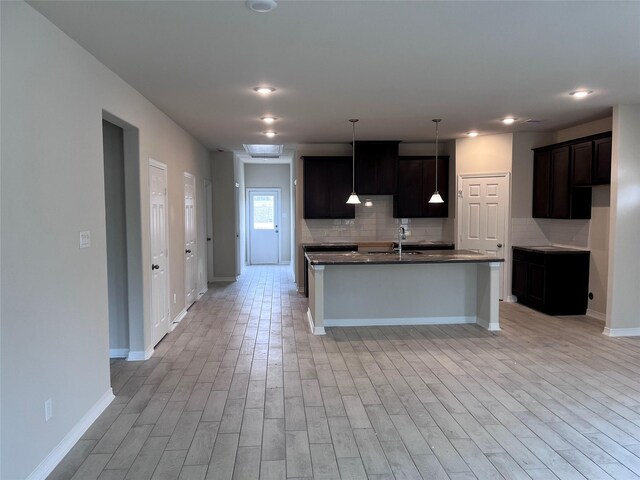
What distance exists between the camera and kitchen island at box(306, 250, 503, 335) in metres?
5.65

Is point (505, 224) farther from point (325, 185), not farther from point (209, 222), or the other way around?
point (209, 222)

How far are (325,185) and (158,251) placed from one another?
11.6 feet

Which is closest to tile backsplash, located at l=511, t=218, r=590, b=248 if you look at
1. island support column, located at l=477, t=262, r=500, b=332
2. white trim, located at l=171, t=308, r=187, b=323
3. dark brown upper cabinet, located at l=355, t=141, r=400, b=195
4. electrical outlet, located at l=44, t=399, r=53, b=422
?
island support column, located at l=477, t=262, r=500, b=332

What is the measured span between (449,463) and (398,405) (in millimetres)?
791

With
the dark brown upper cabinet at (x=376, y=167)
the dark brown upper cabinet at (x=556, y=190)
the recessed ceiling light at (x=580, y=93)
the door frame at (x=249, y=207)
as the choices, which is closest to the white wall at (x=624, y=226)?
the recessed ceiling light at (x=580, y=93)

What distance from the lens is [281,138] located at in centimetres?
721

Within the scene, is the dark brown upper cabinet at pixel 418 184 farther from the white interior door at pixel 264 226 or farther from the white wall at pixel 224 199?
the white interior door at pixel 264 226

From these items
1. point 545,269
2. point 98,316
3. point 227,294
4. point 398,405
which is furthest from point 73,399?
point 545,269

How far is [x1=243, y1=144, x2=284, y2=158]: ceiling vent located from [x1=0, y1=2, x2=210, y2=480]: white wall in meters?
4.44

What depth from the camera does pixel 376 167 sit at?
25.1ft

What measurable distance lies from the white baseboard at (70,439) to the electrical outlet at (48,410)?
21 centimetres

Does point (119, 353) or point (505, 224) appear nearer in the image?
point (119, 353)

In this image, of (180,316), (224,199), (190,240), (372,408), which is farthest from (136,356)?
(224,199)

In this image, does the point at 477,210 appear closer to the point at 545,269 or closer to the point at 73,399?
the point at 545,269
